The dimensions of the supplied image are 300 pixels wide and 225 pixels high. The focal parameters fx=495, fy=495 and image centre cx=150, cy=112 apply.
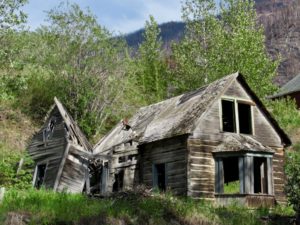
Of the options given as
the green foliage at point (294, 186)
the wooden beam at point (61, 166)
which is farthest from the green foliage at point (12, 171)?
the green foliage at point (294, 186)

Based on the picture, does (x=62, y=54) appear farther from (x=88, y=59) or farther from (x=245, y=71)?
(x=245, y=71)

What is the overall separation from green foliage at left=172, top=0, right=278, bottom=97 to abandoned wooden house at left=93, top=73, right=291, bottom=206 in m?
13.4

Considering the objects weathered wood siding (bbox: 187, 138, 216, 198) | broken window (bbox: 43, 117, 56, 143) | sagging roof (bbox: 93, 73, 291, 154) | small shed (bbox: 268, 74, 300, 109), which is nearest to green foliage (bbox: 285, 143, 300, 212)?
weathered wood siding (bbox: 187, 138, 216, 198)

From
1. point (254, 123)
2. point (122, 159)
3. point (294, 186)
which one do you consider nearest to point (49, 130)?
point (122, 159)

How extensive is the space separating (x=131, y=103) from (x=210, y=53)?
848 centimetres

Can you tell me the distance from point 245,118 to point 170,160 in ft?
16.7

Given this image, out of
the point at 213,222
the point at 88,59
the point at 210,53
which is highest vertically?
the point at 210,53

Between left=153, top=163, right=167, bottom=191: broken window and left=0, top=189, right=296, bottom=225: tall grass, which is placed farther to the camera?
left=153, top=163, right=167, bottom=191: broken window

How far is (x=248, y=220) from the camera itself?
55.3 ft

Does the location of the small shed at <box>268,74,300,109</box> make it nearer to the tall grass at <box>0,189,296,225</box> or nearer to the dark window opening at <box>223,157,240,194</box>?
the dark window opening at <box>223,157,240,194</box>

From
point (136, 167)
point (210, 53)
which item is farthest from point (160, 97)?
point (136, 167)

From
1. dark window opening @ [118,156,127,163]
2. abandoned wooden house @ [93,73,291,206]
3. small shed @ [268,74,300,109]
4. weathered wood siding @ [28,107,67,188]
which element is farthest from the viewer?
small shed @ [268,74,300,109]

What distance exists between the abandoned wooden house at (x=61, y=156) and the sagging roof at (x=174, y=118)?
1.32 meters

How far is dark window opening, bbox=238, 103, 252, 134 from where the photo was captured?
2608 cm
